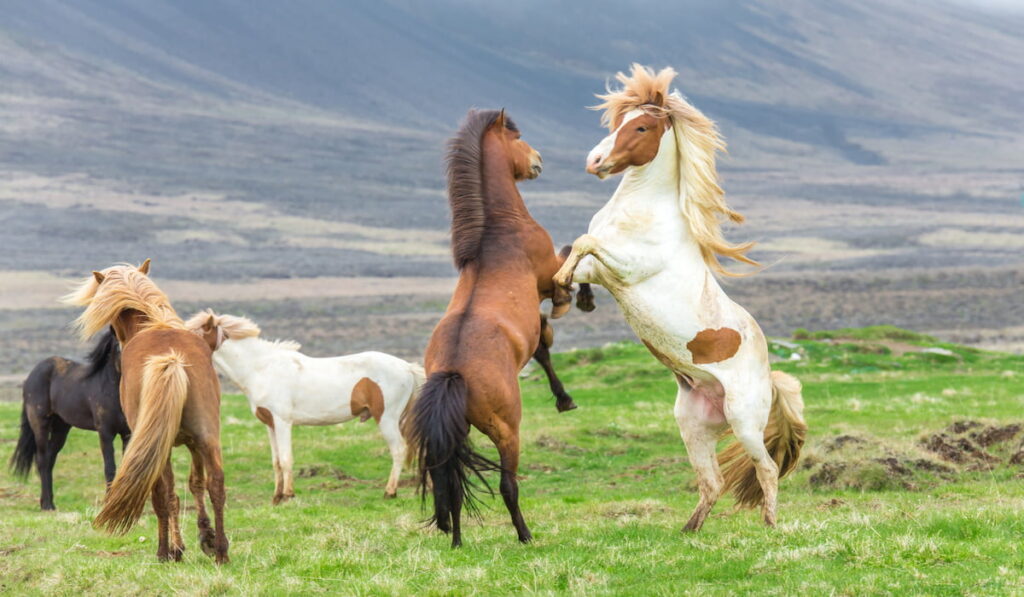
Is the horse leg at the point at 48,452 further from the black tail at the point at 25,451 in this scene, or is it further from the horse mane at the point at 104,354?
Answer: the horse mane at the point at 104,354

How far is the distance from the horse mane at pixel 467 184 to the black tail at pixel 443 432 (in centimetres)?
139

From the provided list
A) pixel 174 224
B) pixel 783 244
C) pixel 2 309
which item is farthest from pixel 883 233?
pixel 2 309

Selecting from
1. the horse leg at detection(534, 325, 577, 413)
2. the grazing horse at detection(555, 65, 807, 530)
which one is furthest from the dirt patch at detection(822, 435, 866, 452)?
the horse leg at detection(534, 325, 577, 413)

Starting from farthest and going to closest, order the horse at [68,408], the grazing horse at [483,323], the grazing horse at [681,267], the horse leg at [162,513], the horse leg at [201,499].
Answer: the horse at [68,408] < the horse leg at [201,499] < the grazing horse at [681,267] < the horse leg at [162,513] < the grazing horse at [483,323]

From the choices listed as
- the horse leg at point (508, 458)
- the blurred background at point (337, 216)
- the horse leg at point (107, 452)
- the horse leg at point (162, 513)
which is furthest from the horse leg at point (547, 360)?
the horse leg at point (107, 452)

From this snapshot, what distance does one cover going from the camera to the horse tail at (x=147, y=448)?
8.25 metres

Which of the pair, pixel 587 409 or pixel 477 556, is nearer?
pixel 477 556

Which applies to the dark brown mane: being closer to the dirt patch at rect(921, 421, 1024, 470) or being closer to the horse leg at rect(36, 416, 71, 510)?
the horse leg at rect(36, 416, 71, 510)

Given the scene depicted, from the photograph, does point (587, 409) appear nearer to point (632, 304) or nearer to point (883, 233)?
point (632, 304)

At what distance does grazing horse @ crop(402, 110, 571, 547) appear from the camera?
8516mm

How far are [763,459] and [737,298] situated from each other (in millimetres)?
51803

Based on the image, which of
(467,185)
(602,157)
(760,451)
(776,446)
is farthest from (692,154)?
(776,446)

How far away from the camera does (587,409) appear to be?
71.3 ft

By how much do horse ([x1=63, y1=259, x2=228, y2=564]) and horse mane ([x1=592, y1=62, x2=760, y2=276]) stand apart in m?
3.96
